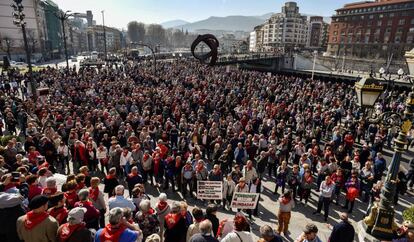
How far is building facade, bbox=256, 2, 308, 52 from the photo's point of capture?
130 metres

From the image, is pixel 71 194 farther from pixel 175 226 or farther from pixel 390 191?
pixel 390 191

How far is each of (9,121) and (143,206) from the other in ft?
41.0

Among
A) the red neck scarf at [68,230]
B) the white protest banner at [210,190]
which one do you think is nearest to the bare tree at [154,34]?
the white protest banner at [210,190]

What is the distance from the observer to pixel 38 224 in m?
4.37

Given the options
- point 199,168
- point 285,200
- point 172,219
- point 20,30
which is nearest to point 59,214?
point 172,219

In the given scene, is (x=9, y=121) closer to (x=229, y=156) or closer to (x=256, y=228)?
(x=229, y=156)

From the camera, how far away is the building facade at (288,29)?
13050cm

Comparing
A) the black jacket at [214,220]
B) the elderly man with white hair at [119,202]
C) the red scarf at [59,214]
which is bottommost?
the black jacket at [214,220]

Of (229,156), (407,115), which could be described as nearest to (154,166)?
(229,156)

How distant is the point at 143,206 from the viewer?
5.07 m

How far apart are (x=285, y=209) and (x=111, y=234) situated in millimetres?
4599

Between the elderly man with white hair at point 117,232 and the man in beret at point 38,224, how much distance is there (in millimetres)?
806

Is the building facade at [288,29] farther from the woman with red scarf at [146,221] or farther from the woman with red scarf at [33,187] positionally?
the woman with red scarf at [146,221]

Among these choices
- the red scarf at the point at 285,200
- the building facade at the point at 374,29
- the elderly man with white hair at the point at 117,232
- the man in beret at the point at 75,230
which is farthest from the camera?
the building facade at the point at 374,29
